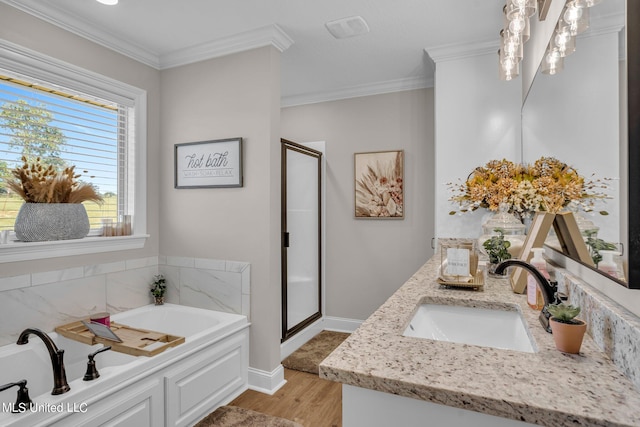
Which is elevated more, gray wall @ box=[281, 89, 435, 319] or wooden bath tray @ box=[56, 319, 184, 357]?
gray wall @ box=[281, 89, 435, 319]

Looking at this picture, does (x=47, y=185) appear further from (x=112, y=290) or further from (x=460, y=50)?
(x=460, y=50)

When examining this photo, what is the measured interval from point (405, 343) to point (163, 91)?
3.00 m

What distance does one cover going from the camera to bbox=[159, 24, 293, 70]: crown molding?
2.58m

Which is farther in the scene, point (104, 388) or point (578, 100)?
point (104, 388)

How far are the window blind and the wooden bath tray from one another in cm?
74

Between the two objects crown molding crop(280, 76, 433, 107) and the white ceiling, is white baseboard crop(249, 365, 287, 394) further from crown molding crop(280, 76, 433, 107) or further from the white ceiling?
crown molding crop(280, 76, 433, 107)

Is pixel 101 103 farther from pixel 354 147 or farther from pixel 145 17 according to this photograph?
pixel 354 147

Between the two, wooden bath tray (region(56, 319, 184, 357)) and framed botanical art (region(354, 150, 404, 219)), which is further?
framed botanical art (region(354, 150, 404, 219))

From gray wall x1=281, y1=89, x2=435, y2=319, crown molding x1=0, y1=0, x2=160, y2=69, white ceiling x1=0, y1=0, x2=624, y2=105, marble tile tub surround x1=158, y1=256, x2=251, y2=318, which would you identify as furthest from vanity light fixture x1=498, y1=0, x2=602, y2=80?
crown molding x1=0, y1=0, x2=160, y2=69

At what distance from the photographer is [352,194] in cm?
387

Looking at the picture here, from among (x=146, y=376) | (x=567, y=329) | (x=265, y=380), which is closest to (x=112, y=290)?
(x=146, y=376)

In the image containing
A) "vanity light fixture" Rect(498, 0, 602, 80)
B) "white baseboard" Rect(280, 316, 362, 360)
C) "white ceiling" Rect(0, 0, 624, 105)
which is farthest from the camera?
"white baseboard" Rect(280, 316, 362, 360)

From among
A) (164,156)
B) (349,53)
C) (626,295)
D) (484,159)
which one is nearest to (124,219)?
(164,156)

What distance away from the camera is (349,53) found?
9.76 feet
